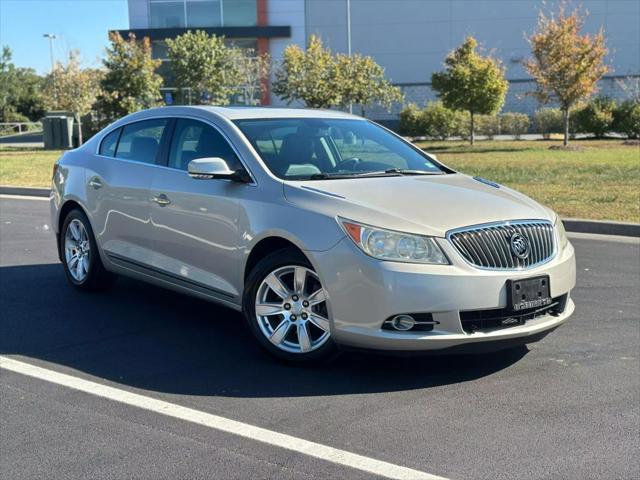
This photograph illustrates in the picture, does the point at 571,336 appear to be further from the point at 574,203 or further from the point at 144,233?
the point at 574,203

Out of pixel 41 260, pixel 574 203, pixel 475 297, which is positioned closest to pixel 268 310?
pixel 475 297

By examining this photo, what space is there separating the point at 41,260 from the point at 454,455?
6.31 meters

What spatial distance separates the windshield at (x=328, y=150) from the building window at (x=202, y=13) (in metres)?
42.4

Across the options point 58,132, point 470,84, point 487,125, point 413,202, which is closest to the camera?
point 413,202

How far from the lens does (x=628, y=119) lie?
3139 cm

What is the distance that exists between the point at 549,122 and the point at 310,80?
11.3 m

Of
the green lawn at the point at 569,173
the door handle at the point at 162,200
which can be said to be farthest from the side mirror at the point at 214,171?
the green lawn at the point at 569,173

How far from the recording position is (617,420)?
405cm

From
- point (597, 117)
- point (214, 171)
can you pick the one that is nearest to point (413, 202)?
point (214, 171)

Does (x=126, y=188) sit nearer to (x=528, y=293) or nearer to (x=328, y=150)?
(x=328, y=150)

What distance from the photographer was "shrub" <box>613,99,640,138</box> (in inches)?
1223

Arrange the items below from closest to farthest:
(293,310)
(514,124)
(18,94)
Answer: (293,310)
(514,124)
(18,94)

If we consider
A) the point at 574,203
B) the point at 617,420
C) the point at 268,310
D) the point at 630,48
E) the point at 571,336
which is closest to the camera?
the point at 617,420

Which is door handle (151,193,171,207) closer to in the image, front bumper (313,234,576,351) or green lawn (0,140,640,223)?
front bumper (313,234,576,351)
